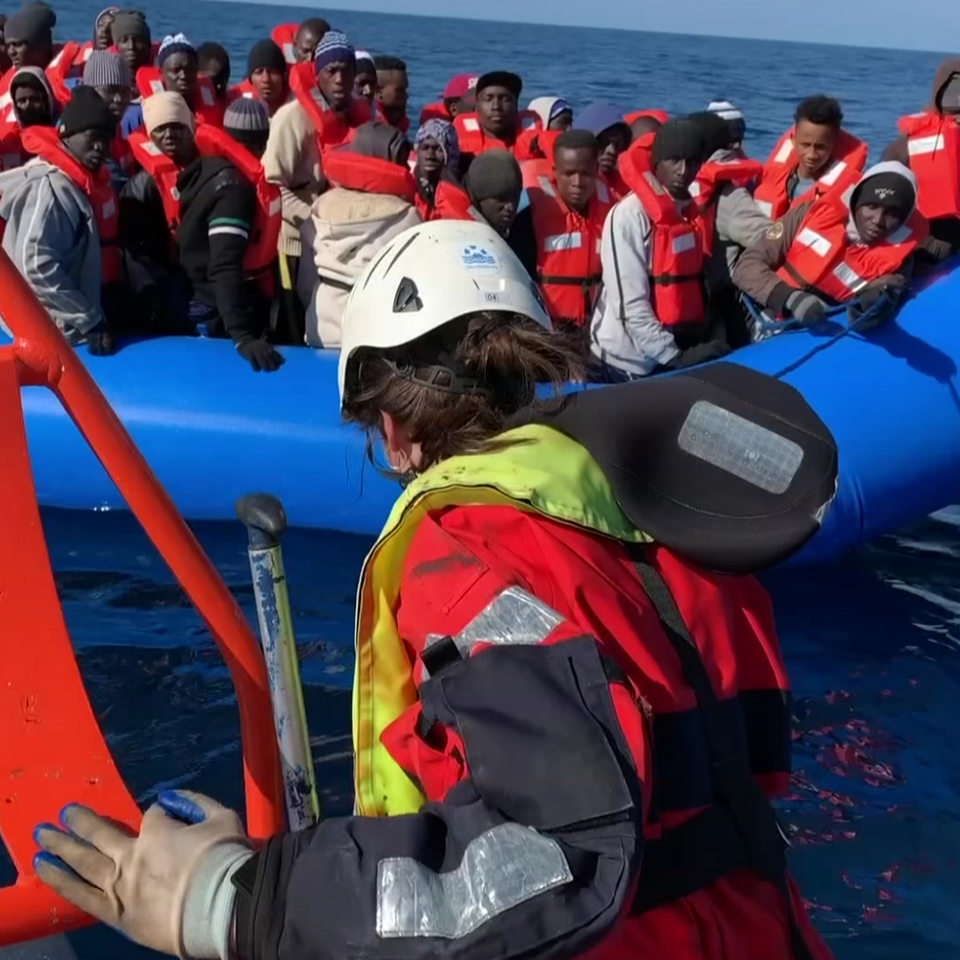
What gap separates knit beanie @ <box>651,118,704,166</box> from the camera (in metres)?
4.73

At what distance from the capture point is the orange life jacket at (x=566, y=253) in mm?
4934

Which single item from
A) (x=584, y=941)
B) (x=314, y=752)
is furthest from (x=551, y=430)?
(x=314, y=752)

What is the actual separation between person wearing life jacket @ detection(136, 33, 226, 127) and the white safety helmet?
5.69 m

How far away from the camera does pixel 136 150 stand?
5.70 meters

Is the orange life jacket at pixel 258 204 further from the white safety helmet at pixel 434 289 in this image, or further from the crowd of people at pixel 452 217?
the white safety helmet at pixel 434 289

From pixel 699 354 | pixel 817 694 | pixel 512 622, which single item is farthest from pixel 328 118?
pixel 512 622

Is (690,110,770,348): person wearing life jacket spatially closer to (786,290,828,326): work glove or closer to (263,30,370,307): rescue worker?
(786,290,828,326): work glove

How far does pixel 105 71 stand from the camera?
6543mm

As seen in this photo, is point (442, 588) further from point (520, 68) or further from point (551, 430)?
point (520, 68)

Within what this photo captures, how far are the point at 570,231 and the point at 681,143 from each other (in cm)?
54

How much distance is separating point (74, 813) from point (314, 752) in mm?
2232

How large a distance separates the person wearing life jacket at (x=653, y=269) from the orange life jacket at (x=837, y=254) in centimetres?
39

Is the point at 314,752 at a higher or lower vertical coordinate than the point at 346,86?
lower

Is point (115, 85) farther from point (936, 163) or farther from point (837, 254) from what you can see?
point (936, 163)
